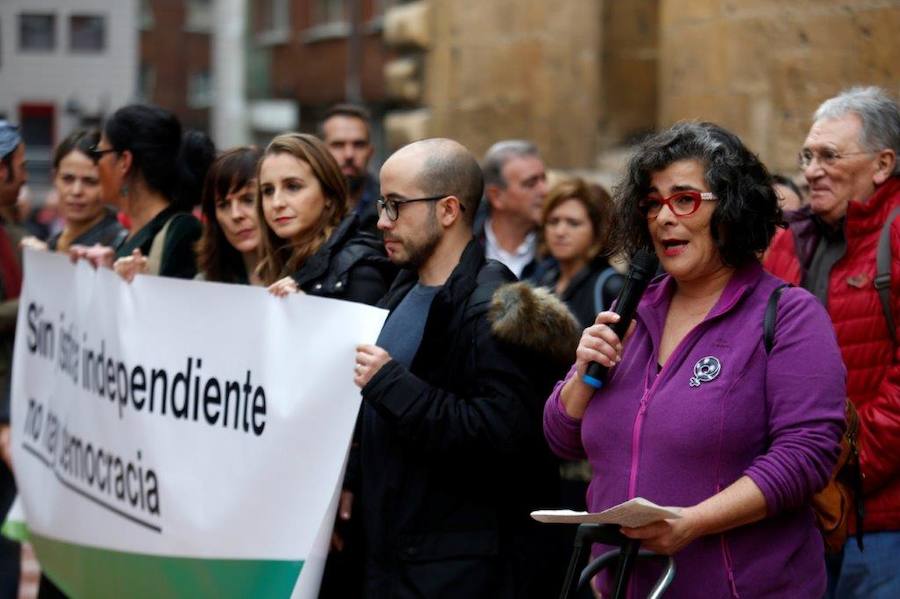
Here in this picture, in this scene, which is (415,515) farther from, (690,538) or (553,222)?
(553,222)

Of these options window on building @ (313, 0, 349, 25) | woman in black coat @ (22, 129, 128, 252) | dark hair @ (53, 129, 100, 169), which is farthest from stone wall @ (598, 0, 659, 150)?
window on building @ (313, 0, 349, 25)

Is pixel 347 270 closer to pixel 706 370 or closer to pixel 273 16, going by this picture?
pixel 706 370

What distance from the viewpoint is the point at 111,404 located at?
228 inches

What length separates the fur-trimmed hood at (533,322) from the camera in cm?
435

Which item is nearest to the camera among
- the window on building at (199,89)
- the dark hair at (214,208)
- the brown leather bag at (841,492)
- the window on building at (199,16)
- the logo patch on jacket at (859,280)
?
the brown leather bag at (841,492)

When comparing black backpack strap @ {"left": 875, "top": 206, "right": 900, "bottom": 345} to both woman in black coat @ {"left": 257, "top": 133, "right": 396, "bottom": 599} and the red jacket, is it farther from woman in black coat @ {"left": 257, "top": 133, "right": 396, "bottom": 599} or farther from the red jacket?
woman in black coat @ {"left": 257, "top": 133, "right": 396, "bottom": 599}

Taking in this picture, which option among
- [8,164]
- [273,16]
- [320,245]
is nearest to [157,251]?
[8,164]

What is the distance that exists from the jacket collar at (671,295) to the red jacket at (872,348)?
2.55ft

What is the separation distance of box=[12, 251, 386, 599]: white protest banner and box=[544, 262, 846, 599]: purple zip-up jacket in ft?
4.18

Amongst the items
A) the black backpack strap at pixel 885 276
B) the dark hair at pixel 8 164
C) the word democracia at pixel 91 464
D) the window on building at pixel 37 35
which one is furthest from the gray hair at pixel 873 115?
the window on building at pixel 37 35

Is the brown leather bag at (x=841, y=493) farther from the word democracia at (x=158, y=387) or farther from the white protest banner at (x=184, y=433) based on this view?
the word democracia at (x=158, y=387)

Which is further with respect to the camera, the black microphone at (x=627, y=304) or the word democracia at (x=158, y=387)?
the word democracia at (x=158, y=387)

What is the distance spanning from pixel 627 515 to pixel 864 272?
4.84 feet

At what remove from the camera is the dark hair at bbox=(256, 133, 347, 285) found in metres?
5.25
